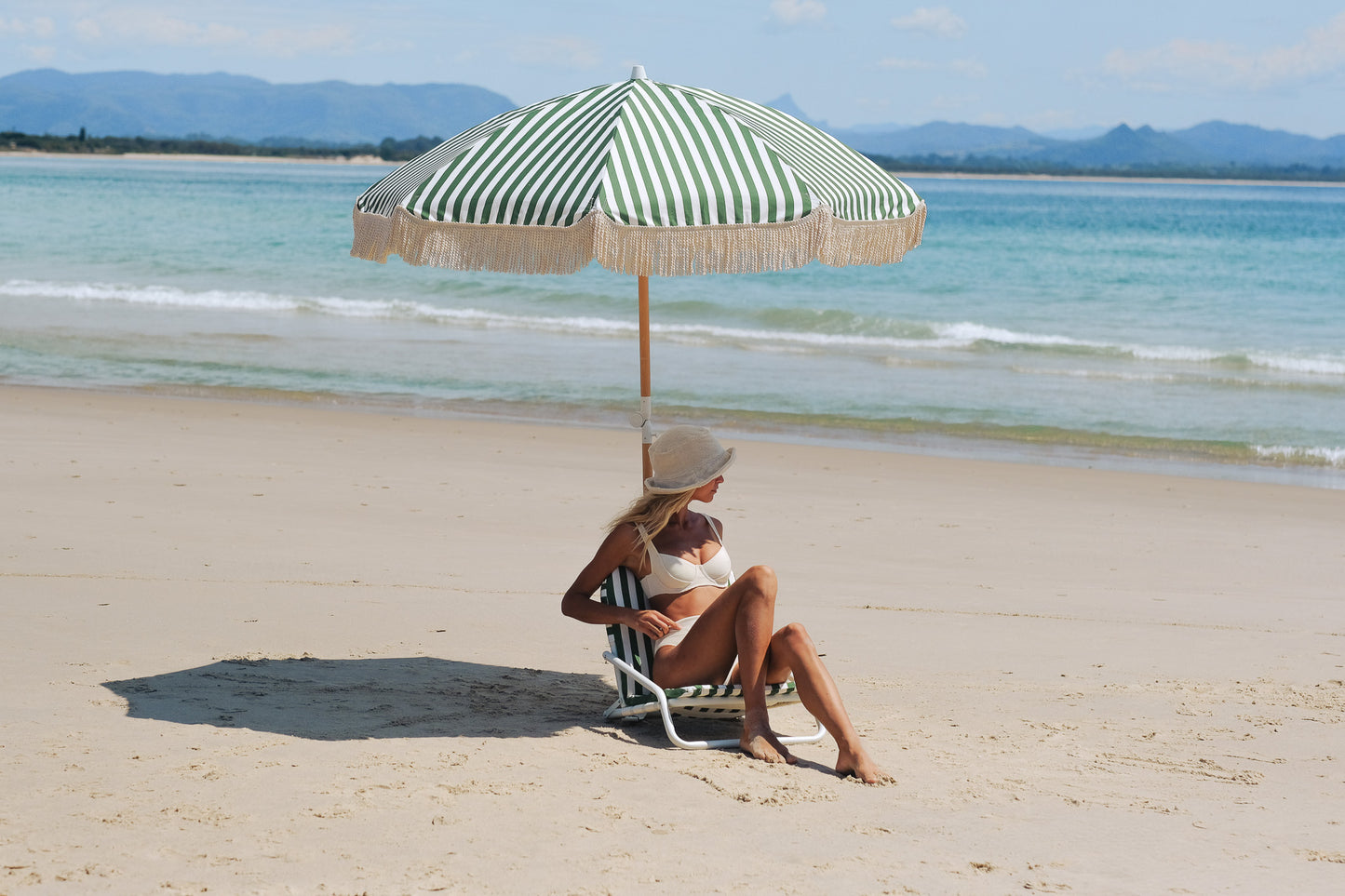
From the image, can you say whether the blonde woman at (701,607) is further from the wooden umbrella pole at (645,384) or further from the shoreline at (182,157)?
→ the shoreline at (182,157)

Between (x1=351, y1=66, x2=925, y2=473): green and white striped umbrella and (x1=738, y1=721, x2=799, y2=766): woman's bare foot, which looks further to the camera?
(x1=738, y1=721, x2=799, y2=766): woman's bare foot

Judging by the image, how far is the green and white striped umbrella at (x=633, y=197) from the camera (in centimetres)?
360

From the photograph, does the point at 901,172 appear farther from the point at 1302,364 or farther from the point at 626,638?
the point at 626,638

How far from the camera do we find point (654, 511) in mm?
4027

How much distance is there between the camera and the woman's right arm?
4016 mm

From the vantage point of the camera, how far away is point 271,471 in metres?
8.55

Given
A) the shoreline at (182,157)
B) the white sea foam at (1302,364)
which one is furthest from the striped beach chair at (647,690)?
the shoreline at (182,157)

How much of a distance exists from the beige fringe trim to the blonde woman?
62 cm

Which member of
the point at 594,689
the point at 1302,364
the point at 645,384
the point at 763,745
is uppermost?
the point at 645,384

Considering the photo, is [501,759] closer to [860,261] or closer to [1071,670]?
[860,261]

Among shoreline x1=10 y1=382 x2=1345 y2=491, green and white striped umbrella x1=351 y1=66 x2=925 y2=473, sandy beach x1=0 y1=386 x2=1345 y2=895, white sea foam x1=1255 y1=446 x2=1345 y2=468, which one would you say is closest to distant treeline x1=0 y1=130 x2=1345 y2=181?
shoreline x1=10 y1=382 x2=1345 y2=491

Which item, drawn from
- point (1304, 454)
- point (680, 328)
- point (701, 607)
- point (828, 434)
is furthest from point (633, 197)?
point (680, 328)

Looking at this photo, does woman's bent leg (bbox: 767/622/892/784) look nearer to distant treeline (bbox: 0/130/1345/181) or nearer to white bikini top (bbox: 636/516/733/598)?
white bikini top (bbox: 636/516/733/598)

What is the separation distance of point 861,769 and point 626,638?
88 centimetres
